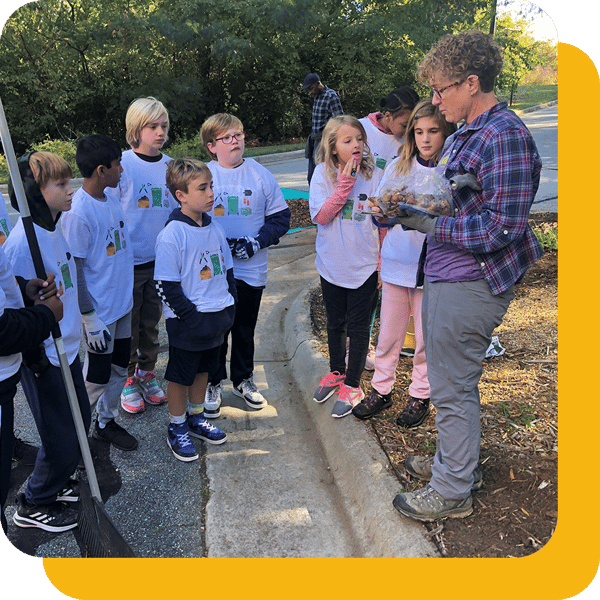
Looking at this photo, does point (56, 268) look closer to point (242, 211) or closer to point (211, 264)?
point (211, 264)

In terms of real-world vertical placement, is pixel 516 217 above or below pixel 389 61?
below

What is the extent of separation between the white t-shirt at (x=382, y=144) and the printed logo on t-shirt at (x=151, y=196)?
4.19ft

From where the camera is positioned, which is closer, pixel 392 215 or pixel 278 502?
pixel 392 215

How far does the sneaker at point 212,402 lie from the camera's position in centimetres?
368

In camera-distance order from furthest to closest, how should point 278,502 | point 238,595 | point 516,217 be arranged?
1. point 278,502
2. point 238,595
3. point 516,217

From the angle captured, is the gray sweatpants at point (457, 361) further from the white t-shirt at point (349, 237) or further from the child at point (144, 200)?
the child at point (144, 200)

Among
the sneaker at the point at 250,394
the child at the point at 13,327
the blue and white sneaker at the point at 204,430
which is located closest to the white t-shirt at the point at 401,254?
the sneaker at the point at 250,394

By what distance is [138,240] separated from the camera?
343 centimetres

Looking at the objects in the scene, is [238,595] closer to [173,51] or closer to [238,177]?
[238,177]

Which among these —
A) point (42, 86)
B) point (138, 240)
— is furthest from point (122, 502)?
point (42, 86)

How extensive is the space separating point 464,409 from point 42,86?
2606 millimetres

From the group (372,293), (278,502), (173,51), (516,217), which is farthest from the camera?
(372,293)

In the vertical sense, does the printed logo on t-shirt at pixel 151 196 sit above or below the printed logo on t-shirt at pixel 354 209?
above

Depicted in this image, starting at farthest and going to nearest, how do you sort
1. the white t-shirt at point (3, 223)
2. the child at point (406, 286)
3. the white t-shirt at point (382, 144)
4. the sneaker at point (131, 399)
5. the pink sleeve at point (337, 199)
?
the sneaker at point (131, 399) < the white t-shirt at point (382, 144) < the white t-shirt at point (3, 223) < the pink sleeve at point (337, 199) < the child at point (406, 286)
